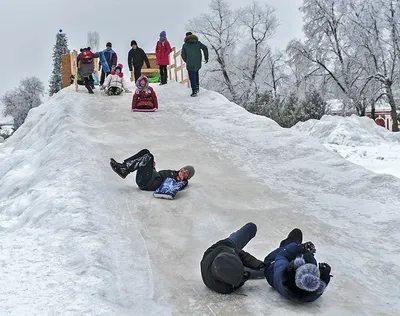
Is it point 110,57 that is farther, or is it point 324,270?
point 110,57

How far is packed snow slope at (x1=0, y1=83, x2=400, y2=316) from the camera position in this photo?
423 cm

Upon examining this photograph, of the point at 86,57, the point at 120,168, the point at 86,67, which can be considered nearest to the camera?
the point at 120,168

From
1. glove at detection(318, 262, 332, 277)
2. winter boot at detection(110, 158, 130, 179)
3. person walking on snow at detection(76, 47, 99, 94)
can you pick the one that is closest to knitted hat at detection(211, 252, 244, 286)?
glove at detection(318, 262, 332, 277)

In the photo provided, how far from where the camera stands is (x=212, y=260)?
4352 mm

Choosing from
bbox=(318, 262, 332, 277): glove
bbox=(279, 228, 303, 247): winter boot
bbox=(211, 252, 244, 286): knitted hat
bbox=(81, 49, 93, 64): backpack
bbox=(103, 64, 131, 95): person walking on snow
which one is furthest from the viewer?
bbox=(81, 49, 93, 64): backpack

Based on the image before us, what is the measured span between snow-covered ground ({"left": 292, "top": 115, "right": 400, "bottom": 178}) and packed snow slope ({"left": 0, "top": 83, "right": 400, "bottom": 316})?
4.18 metres

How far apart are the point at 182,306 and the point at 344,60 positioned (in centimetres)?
3081

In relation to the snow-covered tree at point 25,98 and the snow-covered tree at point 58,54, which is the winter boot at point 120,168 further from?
the snow-covered tree at point 25,98

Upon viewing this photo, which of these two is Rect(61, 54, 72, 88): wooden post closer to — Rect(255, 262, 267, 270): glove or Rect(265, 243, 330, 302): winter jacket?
Rect(255, 262, 267, 270): glove

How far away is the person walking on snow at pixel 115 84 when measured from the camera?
16.1m

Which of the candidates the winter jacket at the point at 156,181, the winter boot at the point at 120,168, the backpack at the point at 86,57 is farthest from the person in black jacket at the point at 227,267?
the backpack at the point at 86,57

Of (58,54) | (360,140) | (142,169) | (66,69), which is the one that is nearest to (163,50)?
(66,69)

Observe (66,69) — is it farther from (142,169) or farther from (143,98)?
(142,169)

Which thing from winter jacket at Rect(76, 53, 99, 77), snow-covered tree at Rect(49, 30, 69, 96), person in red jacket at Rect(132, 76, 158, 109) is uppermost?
snow-covered tree at Rect(49, 30, 69, 96)
